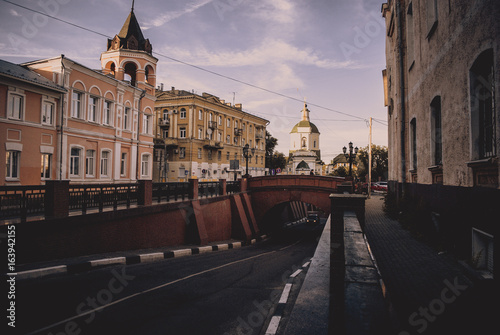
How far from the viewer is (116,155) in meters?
21.8

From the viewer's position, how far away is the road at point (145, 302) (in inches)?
195

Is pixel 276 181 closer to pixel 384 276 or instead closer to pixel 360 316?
pixel 384 276

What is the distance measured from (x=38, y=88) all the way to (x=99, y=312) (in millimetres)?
15244

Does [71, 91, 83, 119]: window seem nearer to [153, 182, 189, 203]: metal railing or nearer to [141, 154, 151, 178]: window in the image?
[141, 154, 151, 178]: window

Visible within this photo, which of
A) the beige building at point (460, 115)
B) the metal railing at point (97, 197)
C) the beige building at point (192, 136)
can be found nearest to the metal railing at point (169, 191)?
the metal railing at point (97, 197)

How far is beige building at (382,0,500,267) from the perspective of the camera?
521cm

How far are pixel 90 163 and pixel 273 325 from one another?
61.5 ft

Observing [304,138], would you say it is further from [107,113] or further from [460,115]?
[460,115]

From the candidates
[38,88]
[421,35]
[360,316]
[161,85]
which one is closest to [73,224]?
[360,316]

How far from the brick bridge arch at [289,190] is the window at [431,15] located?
50.3ft

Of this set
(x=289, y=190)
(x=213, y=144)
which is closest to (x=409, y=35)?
(x=289, y=190)

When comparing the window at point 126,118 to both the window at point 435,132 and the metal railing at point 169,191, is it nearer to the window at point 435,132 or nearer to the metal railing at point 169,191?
the metal railing at point 169,191

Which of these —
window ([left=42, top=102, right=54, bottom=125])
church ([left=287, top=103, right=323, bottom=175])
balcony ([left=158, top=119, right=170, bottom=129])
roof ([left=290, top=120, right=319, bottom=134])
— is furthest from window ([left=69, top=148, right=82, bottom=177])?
roof ([left=290, top=120, right=319, bottom=134])

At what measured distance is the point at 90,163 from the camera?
65.0 feet
